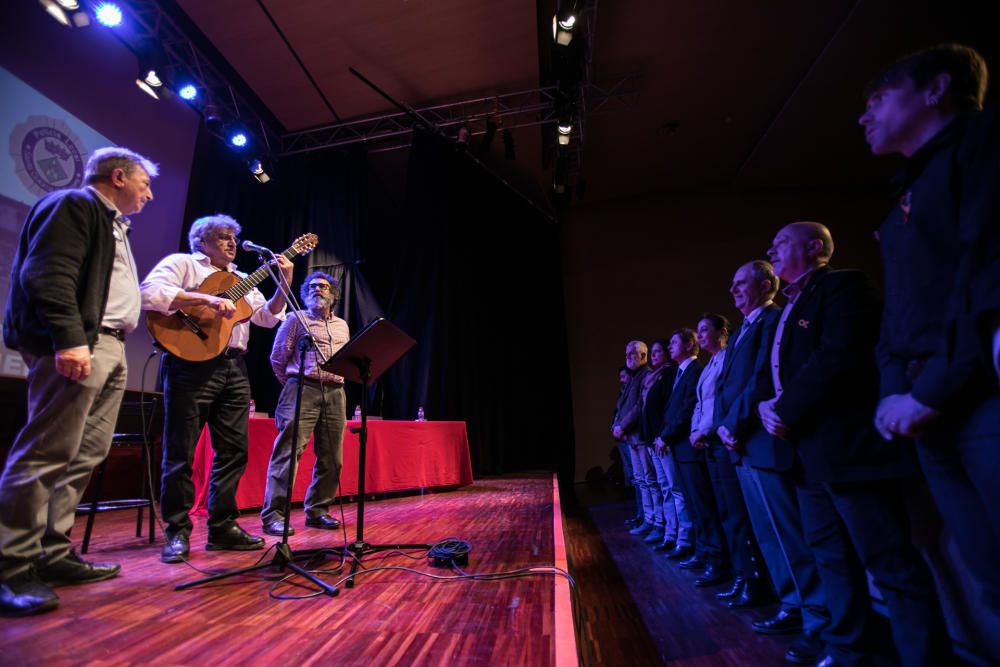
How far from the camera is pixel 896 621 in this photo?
1276 mm

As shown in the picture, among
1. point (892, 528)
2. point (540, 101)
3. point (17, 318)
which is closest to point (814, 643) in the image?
point (892, 528)

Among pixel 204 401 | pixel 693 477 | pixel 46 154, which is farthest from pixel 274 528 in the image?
pixel 46 154

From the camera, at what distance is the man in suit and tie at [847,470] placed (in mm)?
1266

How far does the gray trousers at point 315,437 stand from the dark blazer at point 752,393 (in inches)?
84.1

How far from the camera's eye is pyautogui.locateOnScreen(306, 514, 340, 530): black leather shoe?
298 centimetres

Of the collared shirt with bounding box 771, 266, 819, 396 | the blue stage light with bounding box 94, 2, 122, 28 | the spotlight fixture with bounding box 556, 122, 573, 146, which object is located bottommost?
the collared shirt with bounding box 771, 266, 819, 396

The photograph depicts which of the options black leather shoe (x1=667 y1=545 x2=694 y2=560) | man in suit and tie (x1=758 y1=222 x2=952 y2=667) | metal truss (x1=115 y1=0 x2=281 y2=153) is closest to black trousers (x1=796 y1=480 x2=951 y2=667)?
man in suit and tie (x1=758 y1=222 x2=952 y2=667)

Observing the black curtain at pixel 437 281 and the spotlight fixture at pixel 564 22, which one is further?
the black curtain at pixel 437 281

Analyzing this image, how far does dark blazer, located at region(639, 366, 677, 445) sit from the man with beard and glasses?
6.85 feet

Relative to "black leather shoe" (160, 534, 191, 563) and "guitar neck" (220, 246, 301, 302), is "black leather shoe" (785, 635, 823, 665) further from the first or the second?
"guitar neck" (220, 246, 301, 302)

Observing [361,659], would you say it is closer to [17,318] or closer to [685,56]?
[17,318]

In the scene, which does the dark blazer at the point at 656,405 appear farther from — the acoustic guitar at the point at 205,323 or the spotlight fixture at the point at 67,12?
the spotlight fixture at the point at 67,12

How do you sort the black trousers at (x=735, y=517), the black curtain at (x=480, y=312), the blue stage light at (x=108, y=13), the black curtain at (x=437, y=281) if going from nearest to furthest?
the black trousers at (x=735, y=517), the blue stage light at (x=108, y=13), the black curtain at (x=437, y=281), the black curtain at (x=480, y=312)

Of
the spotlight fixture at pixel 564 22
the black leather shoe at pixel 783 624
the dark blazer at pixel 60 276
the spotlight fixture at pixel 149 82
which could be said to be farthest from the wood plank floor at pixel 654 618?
the spotlight fixture at pixel 149 82
